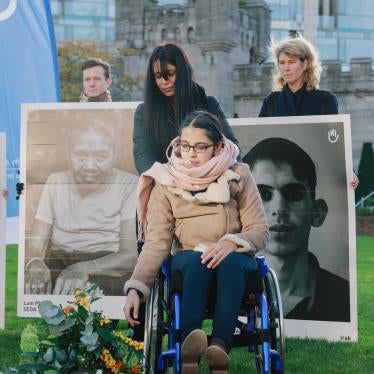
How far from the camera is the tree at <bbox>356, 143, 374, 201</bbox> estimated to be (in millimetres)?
27812

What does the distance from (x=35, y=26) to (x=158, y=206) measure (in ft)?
15.1

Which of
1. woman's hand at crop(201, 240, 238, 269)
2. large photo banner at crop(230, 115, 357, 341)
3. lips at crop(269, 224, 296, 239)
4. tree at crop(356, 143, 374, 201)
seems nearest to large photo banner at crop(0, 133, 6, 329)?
large photo banner at crop(230, 115, 357, 341)

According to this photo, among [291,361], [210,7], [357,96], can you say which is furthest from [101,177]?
[210,7]

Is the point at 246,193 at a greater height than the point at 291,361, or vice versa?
the point at 246,193

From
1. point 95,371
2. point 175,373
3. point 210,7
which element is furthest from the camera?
point 210,7

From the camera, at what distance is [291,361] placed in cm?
611

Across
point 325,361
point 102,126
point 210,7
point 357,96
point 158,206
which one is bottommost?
point 325,361

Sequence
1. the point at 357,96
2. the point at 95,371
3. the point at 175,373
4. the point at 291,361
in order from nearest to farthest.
Answer: the point at 95,371 < the point at 175,373 < the point at 291,361 < the point at 357,96

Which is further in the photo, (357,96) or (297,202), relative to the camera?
(357,96)

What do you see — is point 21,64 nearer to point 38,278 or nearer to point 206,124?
point 38,278

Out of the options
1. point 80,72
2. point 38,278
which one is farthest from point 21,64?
point 80,72

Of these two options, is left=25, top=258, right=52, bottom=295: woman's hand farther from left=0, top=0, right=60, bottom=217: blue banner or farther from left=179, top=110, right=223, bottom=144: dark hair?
left=179, top=110, right=223, bottom=144: dark hair

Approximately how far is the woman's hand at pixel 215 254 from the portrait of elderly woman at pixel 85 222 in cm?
241

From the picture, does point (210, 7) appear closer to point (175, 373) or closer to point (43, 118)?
point (43, 118)
